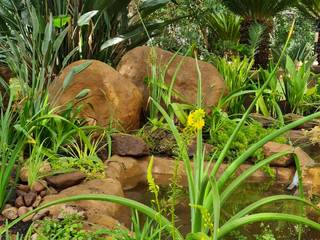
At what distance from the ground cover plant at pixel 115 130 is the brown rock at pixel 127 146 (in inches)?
1.9

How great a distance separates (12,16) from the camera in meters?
5.55

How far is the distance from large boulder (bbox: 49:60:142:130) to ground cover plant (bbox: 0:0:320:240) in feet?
0.34

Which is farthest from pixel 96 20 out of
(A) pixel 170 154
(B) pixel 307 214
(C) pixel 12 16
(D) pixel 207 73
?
(B) pixel 307 214

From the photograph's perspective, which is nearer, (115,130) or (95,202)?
(95,202)

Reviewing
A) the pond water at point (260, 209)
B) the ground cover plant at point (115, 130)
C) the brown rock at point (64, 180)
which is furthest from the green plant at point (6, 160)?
the pond water at point (260, 209)

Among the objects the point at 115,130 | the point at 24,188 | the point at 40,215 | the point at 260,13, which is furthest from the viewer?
the point at 260,13

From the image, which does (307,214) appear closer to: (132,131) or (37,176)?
(37,176)

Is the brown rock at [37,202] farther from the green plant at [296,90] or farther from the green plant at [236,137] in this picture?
the green plant at [296,90]

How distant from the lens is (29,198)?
2.90 m

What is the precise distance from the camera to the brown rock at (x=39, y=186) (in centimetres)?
301

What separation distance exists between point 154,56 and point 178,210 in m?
2.13

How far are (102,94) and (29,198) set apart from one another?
170 centimetres

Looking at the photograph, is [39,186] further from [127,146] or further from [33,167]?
[127,146]

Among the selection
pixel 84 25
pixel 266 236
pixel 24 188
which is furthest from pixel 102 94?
pixel 266 236
